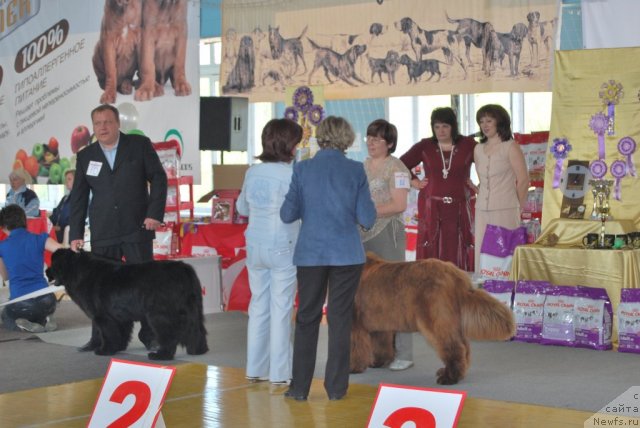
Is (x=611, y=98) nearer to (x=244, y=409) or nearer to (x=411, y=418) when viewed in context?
(x=244, y=409)

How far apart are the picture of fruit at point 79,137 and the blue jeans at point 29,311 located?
13.1ft

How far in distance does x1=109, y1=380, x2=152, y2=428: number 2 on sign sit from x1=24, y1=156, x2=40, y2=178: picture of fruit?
7828 mm

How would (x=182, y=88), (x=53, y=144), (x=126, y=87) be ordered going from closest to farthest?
(x=182, y=88)
(x=126, y=87)
(x=53, y=144)

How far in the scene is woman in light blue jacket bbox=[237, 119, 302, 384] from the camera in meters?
4.60

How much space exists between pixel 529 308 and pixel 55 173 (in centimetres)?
627

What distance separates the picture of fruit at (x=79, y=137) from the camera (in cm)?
1059

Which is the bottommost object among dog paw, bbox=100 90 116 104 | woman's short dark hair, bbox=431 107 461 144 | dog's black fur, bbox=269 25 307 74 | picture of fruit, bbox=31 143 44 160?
picture of fruit, bbox=31 143 44 160

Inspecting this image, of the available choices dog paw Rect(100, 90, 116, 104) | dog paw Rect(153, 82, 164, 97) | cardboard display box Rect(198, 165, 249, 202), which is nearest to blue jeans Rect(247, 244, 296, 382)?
cardboard display box Rect(198, 165, 249, 202)

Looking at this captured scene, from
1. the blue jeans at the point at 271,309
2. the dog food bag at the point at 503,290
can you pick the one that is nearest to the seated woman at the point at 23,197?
the dog food bag at the point at 503,290

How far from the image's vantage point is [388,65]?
26.6ft

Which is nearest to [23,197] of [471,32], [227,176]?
[227,176]

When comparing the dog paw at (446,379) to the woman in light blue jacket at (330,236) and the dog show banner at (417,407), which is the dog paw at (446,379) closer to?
the woman in light blue jacket at (330,236)

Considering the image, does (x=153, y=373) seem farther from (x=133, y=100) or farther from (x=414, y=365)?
(x=133, y=100)

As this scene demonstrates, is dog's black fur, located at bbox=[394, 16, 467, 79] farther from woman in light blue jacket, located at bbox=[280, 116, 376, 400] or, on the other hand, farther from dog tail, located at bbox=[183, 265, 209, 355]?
woman in light blue jacket, located at bbox=[280, 116, 376, 400]
